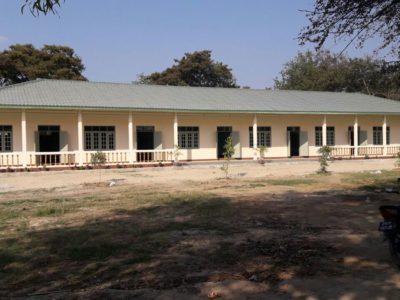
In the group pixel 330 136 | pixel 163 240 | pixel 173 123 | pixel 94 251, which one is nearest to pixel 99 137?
pixel 173 123

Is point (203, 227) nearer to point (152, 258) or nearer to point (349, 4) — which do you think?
point (152, 258)

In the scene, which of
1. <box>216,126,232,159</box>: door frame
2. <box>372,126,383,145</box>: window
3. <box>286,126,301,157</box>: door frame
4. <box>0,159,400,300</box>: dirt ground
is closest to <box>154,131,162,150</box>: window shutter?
<box>216,126,232,159</box>: door frame

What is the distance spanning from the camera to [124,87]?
22.5 metres

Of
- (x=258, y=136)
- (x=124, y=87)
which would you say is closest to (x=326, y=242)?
(x=258, y=136)

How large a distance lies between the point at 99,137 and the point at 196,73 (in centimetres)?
2467

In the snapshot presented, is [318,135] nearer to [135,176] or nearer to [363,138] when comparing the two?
[363,138]

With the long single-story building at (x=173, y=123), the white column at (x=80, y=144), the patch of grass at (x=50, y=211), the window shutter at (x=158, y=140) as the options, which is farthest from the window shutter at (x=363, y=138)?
the patch of grass at (x=50, y=211)

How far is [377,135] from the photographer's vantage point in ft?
81.7

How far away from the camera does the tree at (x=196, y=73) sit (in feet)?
133

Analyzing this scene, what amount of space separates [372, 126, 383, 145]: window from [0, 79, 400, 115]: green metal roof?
4.47 feet

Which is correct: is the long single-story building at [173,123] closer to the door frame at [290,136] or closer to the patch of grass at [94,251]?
the door frame at [290,136]

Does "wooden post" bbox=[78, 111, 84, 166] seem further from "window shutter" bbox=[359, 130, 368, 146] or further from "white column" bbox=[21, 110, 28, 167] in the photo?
"window shutter" bbox=[359, 130, 368, 146]

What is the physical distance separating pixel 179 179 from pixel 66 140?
6.64m

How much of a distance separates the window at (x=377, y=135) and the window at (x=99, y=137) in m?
16.3
